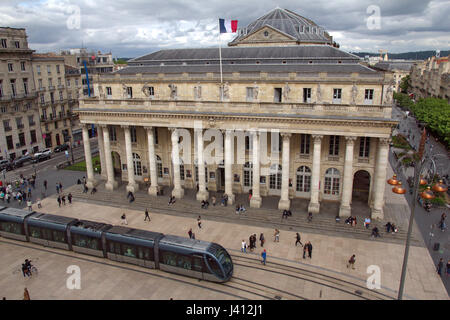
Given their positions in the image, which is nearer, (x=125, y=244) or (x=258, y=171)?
(x=125, y=244)

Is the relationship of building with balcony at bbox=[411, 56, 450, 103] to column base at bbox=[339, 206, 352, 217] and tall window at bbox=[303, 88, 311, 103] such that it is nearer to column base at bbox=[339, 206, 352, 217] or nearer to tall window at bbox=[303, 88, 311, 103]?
tall window at bbox=[303, 88, 311, 103]

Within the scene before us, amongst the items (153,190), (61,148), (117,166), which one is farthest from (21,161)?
(153,190)

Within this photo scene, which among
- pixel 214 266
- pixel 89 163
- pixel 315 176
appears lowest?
pixel 214 266

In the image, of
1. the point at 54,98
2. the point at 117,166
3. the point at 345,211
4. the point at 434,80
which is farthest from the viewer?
the point at 434,80

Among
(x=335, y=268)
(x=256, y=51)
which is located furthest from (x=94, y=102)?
(x=335, y=268)

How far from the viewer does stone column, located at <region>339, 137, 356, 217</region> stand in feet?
121

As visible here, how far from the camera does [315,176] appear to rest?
3881 centimetres

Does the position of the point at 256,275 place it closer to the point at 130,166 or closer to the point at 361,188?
the point at 361,188

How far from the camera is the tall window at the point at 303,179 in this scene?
4278cm

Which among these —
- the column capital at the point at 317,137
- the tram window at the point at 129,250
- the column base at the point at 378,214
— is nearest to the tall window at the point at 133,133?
the tram window at the point at 129,250

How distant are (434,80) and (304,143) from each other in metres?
87.6

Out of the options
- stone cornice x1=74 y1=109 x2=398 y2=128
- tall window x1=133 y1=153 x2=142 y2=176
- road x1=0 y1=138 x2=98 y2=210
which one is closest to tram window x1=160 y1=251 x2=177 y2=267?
stone cornice x1=74 y1=109 x2=398 y2=128

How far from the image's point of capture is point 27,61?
66812mm

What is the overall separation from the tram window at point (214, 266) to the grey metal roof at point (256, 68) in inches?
960
